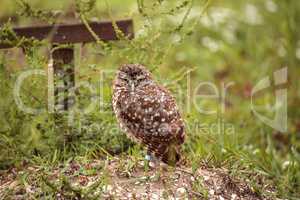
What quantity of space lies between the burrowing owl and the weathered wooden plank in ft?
2.85

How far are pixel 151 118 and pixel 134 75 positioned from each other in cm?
43

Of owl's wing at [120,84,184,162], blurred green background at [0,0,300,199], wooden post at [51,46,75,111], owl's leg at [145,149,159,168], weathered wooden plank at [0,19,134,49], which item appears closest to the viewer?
owl's wing at [120,84,184,162]

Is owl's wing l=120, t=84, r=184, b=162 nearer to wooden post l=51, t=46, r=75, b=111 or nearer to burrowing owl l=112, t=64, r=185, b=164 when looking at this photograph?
burrowing owl l=112, t=64, r=185, b=164

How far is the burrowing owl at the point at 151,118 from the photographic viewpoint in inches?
196

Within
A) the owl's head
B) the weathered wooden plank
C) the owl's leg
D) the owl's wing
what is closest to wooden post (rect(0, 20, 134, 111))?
the weathered wooden plank

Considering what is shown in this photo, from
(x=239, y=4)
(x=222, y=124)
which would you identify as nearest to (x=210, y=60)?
(x=239, y=4)

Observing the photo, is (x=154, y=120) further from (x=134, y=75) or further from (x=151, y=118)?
(x=134, y=75)

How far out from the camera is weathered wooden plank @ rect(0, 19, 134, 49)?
5.87m

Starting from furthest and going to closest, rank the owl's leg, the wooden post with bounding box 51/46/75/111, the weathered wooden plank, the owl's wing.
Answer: the weathered wooden plank → the wooden post with bounding box 51/46/75/111 → the owl's leg → the owl's wing

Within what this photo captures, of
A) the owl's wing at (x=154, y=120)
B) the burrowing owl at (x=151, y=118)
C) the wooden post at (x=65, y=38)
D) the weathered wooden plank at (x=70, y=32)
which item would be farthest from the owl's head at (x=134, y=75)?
the weathered wooden plank at (x=70, y=32)

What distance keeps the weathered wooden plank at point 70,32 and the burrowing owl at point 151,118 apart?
0.87 meters

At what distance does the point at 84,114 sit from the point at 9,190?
1070mm

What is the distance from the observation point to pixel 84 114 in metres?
5.64

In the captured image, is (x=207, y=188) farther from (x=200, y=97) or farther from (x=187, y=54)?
(x=187, y=54)
